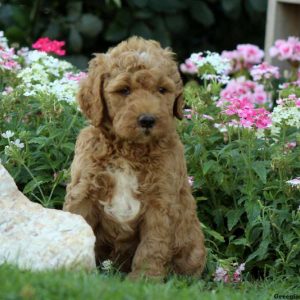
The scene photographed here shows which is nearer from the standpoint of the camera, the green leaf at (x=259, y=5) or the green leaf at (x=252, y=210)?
the green leaf at (x=252, y=210)

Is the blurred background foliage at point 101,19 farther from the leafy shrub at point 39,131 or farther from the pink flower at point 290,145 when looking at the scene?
the pink flower at point 290,145

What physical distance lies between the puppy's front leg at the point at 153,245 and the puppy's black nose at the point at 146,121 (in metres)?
0.53

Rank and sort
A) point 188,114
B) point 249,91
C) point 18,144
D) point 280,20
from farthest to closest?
point 280,20 < point 249,91 < point 188,114 < point 18,144

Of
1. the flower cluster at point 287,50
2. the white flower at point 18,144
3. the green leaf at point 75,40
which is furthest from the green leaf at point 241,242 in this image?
the green leaf at point 75,40

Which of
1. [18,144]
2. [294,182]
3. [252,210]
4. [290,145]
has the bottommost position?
[252,210]

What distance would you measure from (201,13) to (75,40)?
1630 millimetres

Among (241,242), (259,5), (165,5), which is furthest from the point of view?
(259,5)

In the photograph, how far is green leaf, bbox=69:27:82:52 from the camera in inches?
420

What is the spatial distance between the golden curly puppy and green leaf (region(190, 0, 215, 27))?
564cm

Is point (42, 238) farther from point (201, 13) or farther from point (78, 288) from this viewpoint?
point (201, 13)

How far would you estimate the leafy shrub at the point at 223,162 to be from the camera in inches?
251

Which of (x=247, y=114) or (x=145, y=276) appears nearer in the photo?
(x=145, y=276)

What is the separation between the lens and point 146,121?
529cm

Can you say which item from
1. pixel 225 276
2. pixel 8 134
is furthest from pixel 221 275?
pixel 8 134
